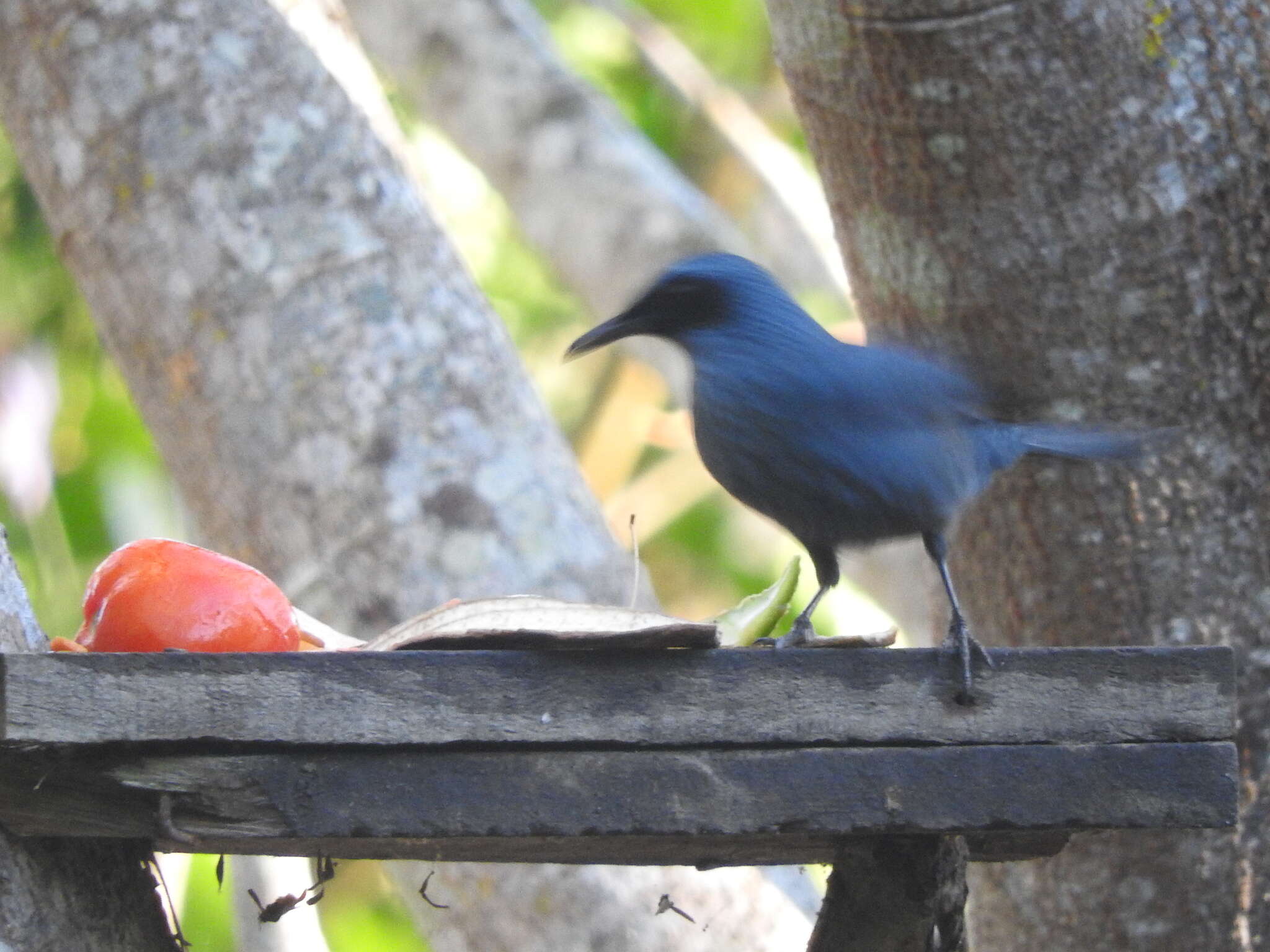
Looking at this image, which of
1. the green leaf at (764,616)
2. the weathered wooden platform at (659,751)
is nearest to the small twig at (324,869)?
the weathered wooden platform at (659,751)

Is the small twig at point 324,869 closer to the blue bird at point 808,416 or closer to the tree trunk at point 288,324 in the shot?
the blue bird at point 808,416

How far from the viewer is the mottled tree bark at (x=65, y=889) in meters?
1.54

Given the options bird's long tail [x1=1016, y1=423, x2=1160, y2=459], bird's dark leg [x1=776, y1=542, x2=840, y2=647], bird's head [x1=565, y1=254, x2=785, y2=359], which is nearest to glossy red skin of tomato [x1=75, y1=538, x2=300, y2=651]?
bird's head [x1=565, y1=254, x2=785, y2=359]

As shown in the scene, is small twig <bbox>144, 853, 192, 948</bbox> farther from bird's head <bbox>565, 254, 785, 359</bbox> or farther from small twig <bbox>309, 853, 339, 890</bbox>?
bird's head <bbox>565, 254, 785, 359</bbox>

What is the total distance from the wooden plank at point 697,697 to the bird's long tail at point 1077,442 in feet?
2.31

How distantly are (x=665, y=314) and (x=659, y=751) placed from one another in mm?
701

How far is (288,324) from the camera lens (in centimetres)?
317

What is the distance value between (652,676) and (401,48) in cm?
501

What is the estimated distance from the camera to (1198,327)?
8.66 feet

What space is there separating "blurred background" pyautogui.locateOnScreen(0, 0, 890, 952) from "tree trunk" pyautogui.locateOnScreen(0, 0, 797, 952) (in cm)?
48

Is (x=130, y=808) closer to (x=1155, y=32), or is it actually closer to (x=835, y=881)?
(x=835, y=881)

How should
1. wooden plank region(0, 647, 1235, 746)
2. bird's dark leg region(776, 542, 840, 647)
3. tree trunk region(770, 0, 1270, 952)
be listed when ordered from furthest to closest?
tree trunk region(770, 0, 1270, 952)
bird's dark leg region(776, 542, 840, 647)
wooden plank region(0, 647, 1235, 746)

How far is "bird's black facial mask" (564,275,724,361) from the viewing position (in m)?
1.96

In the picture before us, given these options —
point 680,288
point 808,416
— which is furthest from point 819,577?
point 680,288
